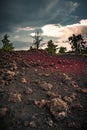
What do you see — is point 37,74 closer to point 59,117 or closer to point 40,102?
point 40,102

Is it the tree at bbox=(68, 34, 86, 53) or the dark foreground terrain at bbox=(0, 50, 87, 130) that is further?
the tree at bbox=(68, 34, 86, 53)

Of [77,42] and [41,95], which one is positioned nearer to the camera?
[41,95]

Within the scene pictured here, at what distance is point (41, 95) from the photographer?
10.5 meters

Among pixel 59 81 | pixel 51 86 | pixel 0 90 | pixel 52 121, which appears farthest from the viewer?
pixel 59 81

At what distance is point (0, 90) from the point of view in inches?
409

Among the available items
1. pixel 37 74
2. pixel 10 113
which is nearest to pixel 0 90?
pixel 10 113

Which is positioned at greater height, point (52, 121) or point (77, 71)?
point (77, 71)

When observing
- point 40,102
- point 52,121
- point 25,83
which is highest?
point 25,83

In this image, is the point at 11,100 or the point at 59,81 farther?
the point at 59,81

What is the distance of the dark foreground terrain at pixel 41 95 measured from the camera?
28.9ft

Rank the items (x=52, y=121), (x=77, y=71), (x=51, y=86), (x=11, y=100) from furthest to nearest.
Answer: (x=77, y=71), (x=51, y=86), (x=11, y=100), (x=52, y=121)

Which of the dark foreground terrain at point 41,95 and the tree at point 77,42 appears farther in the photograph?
the tree at point 77,42

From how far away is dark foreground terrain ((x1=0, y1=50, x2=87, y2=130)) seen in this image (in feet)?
28.9

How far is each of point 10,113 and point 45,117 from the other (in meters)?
1.67
